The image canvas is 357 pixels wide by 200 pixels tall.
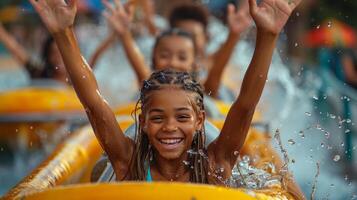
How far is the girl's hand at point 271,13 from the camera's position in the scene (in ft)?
10.5

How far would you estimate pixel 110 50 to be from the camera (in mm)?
9547

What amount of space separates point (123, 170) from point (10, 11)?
28.9 ft

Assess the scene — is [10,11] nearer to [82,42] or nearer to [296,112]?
[82,42]

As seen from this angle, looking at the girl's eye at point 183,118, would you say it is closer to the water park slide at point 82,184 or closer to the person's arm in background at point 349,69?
the water park slide at point 82,184

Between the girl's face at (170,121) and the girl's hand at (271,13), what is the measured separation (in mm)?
402

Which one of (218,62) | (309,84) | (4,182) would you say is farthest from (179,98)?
(309,84)

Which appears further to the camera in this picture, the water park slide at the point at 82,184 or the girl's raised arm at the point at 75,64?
the girl's raised arm at the point at 75,64

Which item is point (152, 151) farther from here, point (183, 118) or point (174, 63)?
point (174, 63)

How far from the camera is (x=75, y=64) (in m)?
3.28

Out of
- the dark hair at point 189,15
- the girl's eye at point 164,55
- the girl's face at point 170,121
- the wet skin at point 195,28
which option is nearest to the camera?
the girl's face at point 170,121

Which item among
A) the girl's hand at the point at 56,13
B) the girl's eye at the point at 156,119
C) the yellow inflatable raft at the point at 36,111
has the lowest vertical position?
the yellow inflatable raft at the point at 36,111

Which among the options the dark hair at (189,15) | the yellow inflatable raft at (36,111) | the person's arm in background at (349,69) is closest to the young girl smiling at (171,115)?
the yellow inflatable raft at (36,111)

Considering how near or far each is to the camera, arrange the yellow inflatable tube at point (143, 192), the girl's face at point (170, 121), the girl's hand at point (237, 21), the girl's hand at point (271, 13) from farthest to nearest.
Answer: the girl's hand at point (237, 21) < the girl's face at point (170, 121) < the girl's hand at point (271, 13) < the yellow inflatable tube at point (143, 192)

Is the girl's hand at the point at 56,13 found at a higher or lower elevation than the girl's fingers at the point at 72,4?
lower
